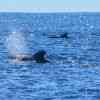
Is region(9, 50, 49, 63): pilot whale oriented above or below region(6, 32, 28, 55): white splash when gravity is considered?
above

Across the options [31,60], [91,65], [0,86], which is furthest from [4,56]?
[0,86]

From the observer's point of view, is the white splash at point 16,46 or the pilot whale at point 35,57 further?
the white splash at point 16,46

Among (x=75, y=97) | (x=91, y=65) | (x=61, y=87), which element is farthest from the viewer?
(x=91, y=65)

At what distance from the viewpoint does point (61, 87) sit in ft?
99.9

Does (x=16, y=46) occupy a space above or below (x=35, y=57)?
below

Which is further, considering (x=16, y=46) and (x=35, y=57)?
(x=16, y=46)

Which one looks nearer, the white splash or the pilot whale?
the pilot whale

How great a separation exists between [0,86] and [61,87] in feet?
9.67

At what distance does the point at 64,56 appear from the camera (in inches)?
1831

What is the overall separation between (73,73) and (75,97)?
7.25 m

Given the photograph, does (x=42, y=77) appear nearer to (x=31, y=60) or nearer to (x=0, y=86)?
(x=0, y=86)

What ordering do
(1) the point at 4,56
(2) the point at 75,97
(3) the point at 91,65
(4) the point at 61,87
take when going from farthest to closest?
(1) the point at 4,56 < (3) the point at 91,65 < (4) the point at 61,87 < (2) the point at 75,97

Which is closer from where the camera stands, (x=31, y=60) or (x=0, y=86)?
(x=0, y=86)

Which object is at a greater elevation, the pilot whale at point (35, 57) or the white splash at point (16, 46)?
the pilot whale at point (35, 57)
